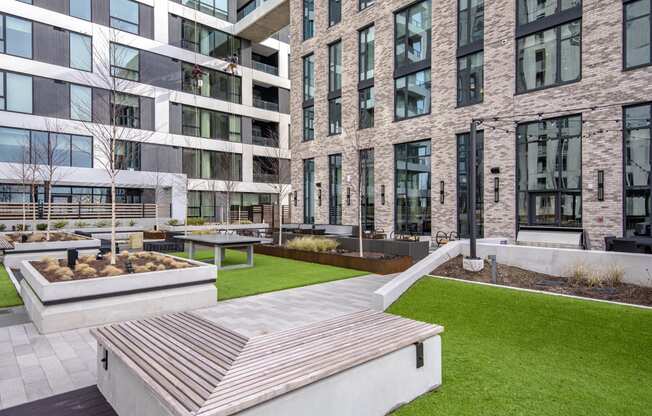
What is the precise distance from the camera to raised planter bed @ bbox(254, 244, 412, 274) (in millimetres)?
12078

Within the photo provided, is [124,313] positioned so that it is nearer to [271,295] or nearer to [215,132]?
[271,295]

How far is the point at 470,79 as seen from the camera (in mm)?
17297

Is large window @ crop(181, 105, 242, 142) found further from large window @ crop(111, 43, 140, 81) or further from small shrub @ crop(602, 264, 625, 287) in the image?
small shrub @ crop(602, 264, 625, 287)

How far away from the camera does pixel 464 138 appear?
1748 cm

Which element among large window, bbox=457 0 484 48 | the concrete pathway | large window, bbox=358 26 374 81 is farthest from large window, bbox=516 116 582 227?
large window, bbox=358 26 374 81

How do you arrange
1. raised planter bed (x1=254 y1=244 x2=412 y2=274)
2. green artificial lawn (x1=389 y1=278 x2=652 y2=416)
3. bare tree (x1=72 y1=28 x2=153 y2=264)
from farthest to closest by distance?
bare tree (x1=72 y1=28 x2=153 y2=264) < raised planter bed (x1=254 y1=244 x2=412 y2=274) < green artificial lawn (x1=389 y1=278 x2=652 y2=416)

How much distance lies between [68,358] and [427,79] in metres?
18.3

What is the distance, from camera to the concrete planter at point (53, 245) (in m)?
12.8

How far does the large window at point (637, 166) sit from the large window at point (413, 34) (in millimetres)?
9177

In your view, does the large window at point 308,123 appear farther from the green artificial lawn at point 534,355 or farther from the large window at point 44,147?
the green artificial lawn at point 534,355

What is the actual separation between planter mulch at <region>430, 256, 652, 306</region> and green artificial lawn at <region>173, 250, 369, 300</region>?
10.0 ft

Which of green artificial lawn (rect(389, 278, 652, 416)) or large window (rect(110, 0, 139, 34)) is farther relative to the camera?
large window (rect(110, 0, 139, 34))

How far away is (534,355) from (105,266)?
8364 millimetres

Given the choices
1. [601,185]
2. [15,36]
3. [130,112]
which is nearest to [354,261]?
[601,185]
